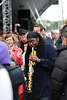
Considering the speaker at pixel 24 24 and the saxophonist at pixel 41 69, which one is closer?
the saxophonist at pixel 41 69

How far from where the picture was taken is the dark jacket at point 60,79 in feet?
7.73

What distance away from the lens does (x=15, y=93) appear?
2.69 m

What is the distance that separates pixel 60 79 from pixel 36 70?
113 cm

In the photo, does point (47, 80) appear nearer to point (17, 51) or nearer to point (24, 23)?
point (17, 51)

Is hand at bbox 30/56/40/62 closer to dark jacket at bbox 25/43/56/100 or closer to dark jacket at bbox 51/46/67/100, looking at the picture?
dark jacket at bbox 25/43/56/100

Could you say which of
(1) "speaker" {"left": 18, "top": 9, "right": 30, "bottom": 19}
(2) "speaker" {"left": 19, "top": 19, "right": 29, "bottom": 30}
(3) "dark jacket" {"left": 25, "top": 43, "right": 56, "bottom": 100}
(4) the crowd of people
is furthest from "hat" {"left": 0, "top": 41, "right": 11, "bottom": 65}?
(2) "speaker" {"left": 19, "top": 19, "right": 29, "bottom": 30}

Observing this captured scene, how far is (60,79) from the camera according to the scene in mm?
2375

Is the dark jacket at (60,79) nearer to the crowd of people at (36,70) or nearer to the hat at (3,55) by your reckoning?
the crowd of people at (36,70)

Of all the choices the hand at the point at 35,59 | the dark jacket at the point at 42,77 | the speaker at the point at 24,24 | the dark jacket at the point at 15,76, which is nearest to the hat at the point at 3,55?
the dark jacket at the point at 15,76

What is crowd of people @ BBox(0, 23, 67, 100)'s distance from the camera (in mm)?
2395

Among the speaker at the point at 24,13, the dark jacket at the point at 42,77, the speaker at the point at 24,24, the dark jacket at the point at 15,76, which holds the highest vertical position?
the speaker at the point at 24,13

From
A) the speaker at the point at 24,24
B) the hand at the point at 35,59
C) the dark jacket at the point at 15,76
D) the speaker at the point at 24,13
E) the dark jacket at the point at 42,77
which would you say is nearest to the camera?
the dark jacket at the point at 15,76

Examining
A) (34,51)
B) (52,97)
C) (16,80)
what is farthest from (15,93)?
→ (34,51)

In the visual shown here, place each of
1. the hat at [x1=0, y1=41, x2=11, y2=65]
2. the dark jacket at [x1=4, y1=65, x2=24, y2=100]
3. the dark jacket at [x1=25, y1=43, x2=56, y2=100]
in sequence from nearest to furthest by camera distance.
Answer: the hat at [x1=0, y1=41, x2=11, y2=65] < the dark jacket at [x1=4, y1=65, x2=24, y2=100] < the dark jacket at [x1=25, y1=43, x2=56, y2=100]
